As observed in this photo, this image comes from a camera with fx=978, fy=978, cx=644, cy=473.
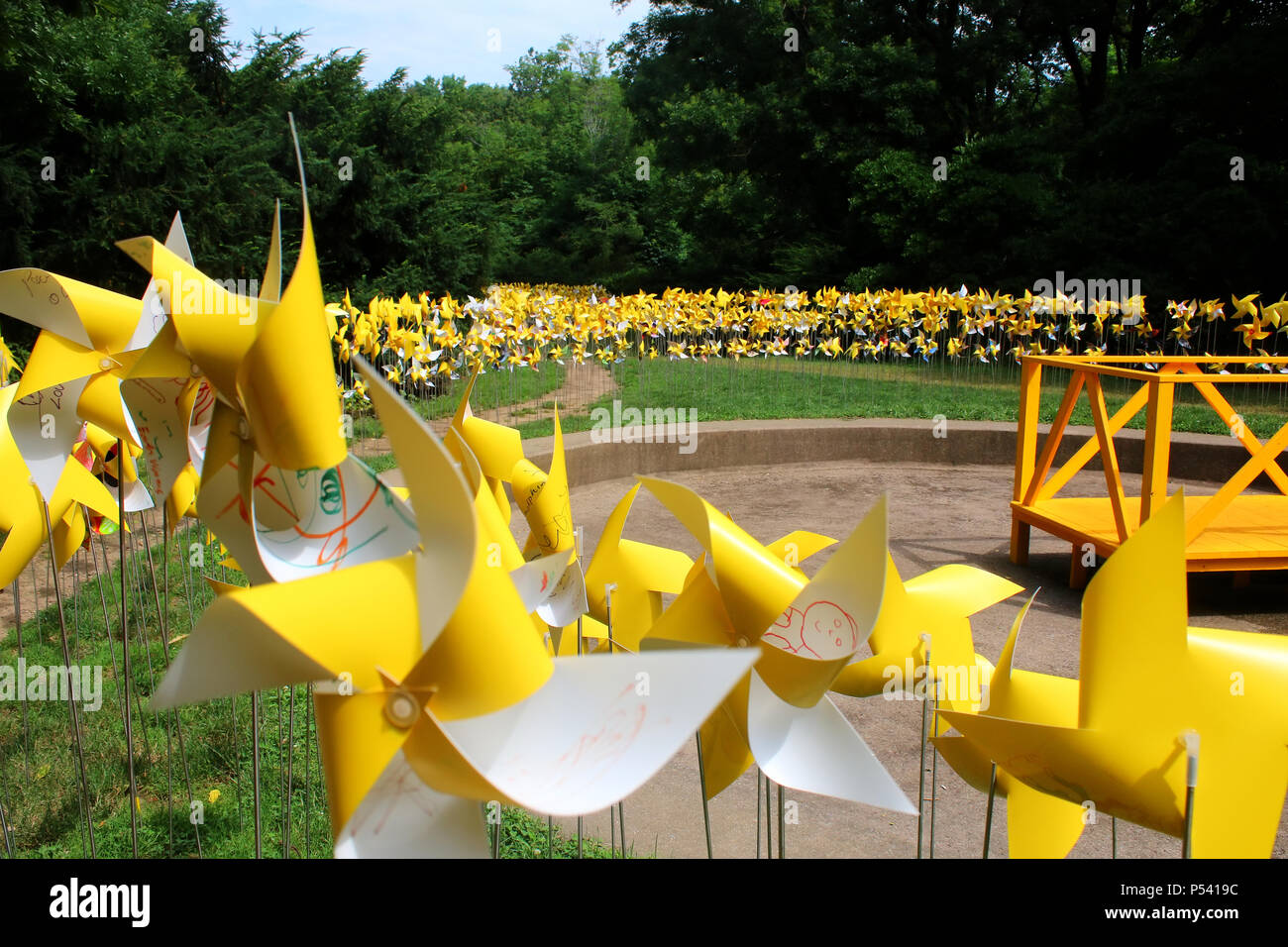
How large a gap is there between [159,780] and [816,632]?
7.10 feet

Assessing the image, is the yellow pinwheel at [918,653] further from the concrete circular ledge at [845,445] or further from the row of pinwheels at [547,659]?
the concrete circular ledge at [845,445]

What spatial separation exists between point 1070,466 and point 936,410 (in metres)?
3.97

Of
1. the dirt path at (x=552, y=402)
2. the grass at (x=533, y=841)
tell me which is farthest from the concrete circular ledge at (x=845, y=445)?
the grass at (x=533, y=841)

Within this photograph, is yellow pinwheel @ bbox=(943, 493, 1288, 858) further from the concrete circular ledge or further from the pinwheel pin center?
the concrete circular ledge

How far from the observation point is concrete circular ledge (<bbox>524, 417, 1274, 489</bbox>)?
789cm

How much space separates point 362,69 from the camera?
44.2 feet

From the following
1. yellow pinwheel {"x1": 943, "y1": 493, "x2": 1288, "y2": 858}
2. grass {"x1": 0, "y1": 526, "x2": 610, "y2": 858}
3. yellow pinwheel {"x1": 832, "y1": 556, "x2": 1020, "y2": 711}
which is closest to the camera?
yellow pinwheel {"x1": 943, "y1": 493, "x2": 1288, "y2": 858}

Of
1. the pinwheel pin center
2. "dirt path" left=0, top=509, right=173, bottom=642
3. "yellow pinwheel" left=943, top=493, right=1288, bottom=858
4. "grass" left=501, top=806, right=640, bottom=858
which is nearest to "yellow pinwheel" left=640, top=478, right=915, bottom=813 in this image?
"yellow pinwheel" left=943, top=493, right=1288, bottom=858

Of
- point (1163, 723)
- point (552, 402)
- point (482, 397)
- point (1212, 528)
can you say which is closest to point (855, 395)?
point (552, 402)

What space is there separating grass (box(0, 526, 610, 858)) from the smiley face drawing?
120 cm

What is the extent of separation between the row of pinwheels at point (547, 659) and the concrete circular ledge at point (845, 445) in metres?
6.61

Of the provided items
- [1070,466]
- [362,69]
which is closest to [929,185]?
[362,69]

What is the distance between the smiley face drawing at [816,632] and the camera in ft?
3.27
